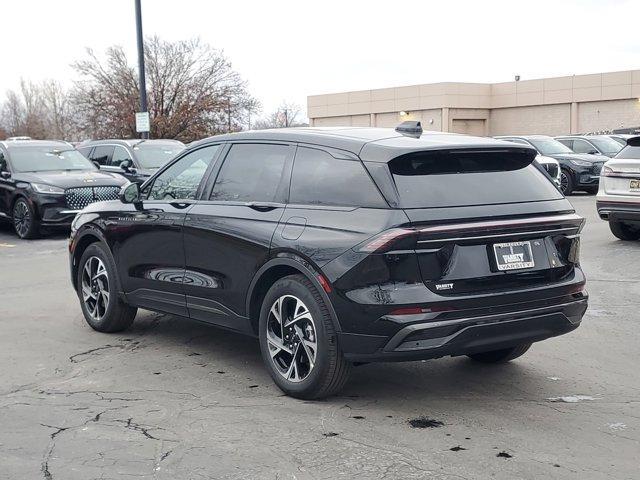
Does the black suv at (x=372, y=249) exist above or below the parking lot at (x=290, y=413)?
above

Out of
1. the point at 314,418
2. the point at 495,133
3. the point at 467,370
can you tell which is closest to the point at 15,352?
the point at 314,418

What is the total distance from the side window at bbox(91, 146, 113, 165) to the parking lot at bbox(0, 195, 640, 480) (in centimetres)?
1160

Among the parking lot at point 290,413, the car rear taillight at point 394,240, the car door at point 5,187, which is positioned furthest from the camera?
the car door at point 5,187

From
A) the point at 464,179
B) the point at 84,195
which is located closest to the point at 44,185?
the point at 84,195

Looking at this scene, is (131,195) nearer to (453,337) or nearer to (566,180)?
(453,337)

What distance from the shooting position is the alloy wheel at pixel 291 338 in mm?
5262

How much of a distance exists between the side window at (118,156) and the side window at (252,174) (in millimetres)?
12358

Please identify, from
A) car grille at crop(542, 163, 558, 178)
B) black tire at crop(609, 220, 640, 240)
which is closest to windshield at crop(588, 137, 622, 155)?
car grille at crop(542, 163, 558, 178)

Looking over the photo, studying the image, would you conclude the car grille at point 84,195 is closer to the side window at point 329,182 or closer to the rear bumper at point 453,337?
the side window at point 329,182

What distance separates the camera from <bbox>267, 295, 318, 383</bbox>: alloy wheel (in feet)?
17.3

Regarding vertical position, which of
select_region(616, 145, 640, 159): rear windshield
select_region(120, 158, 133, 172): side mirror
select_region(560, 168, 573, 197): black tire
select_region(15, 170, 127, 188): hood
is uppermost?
select_region(616, 145, 640, 159): rear windshield

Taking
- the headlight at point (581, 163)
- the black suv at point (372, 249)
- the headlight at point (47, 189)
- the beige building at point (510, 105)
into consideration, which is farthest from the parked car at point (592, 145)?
the beige building at point (510, 105)

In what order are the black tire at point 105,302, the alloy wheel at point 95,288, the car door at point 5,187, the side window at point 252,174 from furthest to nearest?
the car door at point 5,187 → the alloy wheel at point 95,288 → the black tire at point 105,302 → the side window at point 252,174

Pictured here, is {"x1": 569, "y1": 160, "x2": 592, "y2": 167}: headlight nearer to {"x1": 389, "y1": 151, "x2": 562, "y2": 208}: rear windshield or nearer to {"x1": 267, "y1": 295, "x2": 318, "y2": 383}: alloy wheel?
{"x1": 389, "y1": 151, "x2": 562, "y2": 208}: rear windshield
